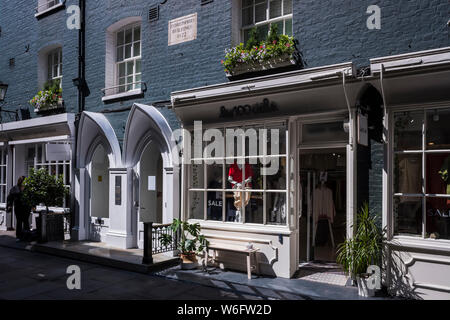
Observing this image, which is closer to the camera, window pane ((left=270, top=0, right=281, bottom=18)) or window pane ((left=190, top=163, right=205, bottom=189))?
window pane ((left=270, top=0, right=281, bottom=18))

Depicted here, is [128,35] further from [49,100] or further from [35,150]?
[35,150]

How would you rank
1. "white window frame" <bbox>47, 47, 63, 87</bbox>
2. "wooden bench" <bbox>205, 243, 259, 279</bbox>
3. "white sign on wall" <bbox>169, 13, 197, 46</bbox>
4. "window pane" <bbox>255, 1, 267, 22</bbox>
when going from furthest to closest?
"white window frame" <bbox>47, 47, 63, 87</bbox>
"white sign on wall" <bbox>169, 13, 197, 46</bbox>
"window pane" <bbox>255, 1, 267, 22</bbox>
"wooden bench" <bbox>205, 243, 259, 279</bbox>

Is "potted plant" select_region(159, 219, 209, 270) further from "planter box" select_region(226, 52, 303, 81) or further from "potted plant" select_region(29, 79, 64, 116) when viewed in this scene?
"potted plant" select_region(29, 79, 64, 116)

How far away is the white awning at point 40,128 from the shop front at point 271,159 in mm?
4291

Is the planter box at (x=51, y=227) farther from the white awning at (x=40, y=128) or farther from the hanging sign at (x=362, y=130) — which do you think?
the hanging sign at (x=362, y=130)

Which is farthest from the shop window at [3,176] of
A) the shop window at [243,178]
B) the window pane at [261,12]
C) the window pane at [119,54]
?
the window pane at [261,12]

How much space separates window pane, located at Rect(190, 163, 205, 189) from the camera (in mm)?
8906

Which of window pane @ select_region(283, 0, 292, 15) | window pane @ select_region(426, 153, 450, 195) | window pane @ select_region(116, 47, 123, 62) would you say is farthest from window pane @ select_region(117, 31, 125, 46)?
window pane @ select_region(426, 153, 450, 195)

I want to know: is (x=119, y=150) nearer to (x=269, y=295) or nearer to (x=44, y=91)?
(x=44, y=91)

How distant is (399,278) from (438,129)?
2450mm

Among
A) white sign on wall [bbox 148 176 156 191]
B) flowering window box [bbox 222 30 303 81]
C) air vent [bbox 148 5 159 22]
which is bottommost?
white sign on wall [bbox 148 176 156 191]

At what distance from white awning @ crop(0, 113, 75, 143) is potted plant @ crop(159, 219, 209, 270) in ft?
16.2

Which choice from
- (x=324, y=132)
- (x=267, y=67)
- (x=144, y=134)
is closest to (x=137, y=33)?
(x=144, y=134)

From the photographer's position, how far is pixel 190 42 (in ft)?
30.3
